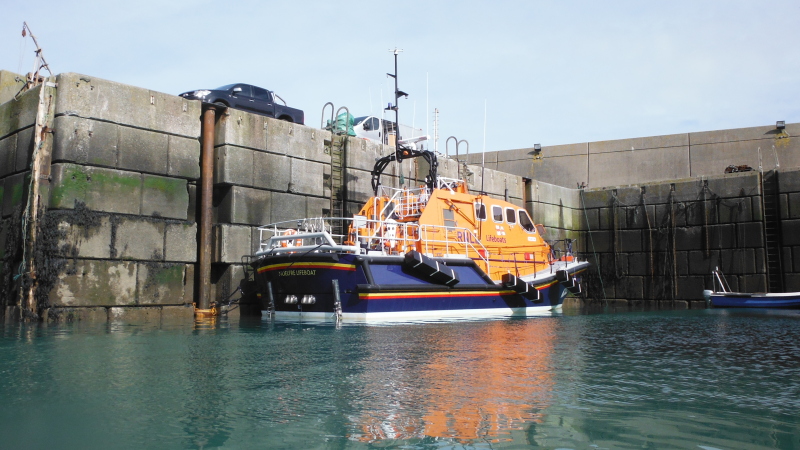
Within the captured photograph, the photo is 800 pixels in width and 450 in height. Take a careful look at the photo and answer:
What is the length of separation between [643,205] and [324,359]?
61.1ft

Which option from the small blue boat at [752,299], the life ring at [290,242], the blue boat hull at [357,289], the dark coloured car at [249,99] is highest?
the dark coloured car at [249,99]

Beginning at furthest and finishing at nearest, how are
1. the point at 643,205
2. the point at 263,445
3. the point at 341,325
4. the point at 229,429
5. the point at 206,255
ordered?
the point at 643,205
the point at 206,255
the point at 341,325
the point at 229,429
the point at 263,445

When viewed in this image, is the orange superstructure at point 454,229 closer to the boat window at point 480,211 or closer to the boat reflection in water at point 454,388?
the boat window at point 480,211

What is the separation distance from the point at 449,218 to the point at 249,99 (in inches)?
222

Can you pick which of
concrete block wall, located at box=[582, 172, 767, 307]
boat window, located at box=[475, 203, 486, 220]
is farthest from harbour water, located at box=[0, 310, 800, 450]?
concrete block wall, located at box=[582, 172, 767, 307]

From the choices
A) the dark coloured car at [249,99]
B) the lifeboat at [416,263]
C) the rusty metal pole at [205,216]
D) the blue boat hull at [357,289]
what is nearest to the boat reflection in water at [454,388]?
the blue boat hull at [357,289]

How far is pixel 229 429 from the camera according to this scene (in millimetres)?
3670

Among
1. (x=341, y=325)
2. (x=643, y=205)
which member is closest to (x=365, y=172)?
(x=341, y=325)

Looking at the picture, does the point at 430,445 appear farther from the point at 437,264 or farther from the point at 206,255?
the point at 206,255

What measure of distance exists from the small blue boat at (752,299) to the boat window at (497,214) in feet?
26.8

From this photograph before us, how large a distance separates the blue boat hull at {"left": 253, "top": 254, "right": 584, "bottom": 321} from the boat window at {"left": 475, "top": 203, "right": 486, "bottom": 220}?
61.3 inches

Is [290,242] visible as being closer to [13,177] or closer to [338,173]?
[338,173]

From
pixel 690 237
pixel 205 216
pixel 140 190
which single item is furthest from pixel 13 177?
pixel 690 237

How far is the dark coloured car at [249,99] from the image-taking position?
46.3ft
